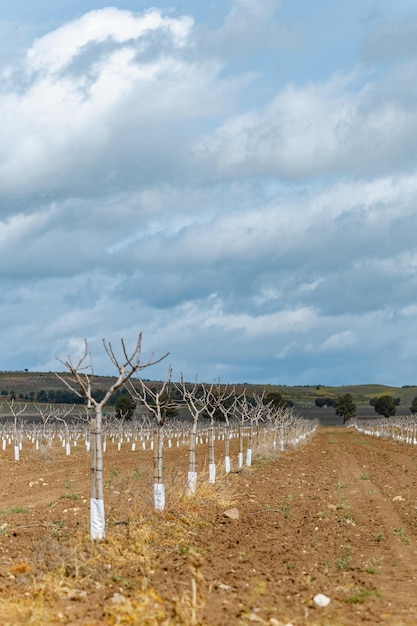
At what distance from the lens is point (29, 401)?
17000 centimetres

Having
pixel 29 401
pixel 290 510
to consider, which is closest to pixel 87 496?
pixel 290 510

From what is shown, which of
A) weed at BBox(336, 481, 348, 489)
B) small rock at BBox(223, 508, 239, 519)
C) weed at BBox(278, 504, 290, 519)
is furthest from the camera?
weed at BBox(336, 481, 348, 489)

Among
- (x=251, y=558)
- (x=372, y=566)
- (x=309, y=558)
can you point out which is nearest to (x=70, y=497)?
(x=251, y=558)

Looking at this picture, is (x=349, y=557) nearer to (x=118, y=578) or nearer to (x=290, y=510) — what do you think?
(x=118, y=578)

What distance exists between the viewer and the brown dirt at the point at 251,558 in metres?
10.3

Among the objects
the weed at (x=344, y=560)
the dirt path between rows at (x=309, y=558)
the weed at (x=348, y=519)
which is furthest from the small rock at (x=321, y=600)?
the weed at (x=348, y=519)

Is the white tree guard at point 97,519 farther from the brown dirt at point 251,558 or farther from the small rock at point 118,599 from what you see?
the small rock at point 118,599

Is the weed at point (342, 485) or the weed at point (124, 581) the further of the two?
the weed at point (342, 485)

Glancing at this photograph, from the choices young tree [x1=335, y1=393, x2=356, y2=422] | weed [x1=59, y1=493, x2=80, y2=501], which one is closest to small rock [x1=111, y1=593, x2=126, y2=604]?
weed [x1=59, y1=493, x2=80, y2=501]

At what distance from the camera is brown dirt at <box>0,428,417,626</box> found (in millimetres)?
10336

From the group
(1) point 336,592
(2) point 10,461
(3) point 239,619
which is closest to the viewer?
(3) point 239,619

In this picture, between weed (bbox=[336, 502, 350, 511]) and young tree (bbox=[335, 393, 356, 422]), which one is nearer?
weed (bbox=[336, 502, 350, 511])

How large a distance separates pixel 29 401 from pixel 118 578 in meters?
163

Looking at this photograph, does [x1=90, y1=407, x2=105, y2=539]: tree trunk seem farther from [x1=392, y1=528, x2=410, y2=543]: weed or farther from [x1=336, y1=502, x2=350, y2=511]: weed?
[x1=336, y1=502, x2=350, y2=511]: weed
